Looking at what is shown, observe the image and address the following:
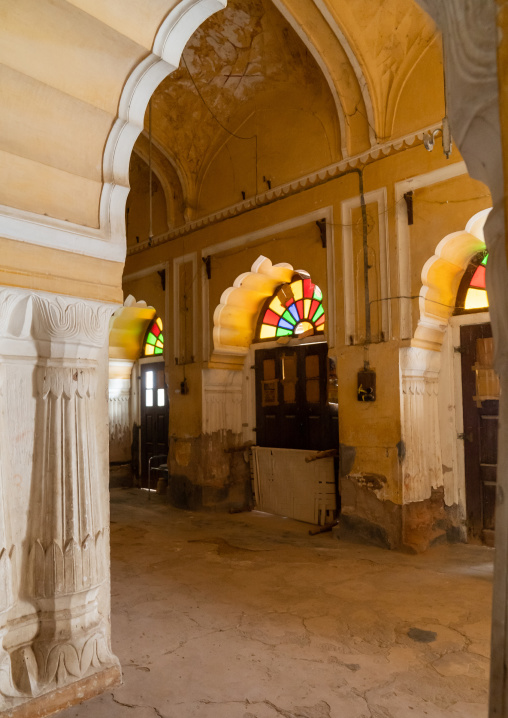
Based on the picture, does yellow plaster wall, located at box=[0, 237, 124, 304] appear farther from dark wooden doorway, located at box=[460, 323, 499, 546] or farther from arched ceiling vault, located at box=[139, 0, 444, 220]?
dark wooden doorway, located at box=[460, 323, 499, 546]

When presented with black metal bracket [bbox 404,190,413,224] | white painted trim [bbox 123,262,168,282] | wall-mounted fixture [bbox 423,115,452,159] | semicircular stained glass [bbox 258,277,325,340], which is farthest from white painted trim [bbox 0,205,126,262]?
white painted trim [bbox 123,262,168,282]

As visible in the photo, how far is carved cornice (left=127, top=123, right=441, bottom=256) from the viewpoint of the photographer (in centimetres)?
566

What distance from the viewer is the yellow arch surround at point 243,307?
7.40m

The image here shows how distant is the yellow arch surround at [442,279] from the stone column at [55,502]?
3.85 metres

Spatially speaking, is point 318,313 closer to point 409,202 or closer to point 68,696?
point 409,202

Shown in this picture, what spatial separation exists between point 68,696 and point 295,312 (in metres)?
5.72

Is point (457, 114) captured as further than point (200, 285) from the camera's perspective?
No

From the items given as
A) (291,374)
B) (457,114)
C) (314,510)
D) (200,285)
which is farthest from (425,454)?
(457,114)

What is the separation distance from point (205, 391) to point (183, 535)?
222 cm

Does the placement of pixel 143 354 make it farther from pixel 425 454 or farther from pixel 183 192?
pixel 425 454

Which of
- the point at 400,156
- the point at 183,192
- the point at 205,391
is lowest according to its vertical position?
the point at 205,391

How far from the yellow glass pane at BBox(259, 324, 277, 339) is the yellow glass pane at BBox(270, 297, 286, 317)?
0.80 ft

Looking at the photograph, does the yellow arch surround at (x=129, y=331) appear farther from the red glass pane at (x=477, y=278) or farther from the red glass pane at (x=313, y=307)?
the red glass pane at (x=477, y=278)

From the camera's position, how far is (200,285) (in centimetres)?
793
